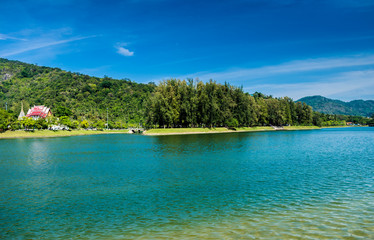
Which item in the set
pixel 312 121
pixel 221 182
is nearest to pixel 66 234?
pixel 221 182

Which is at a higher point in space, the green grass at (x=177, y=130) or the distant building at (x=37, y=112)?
the distant building at (x=37, y=112)

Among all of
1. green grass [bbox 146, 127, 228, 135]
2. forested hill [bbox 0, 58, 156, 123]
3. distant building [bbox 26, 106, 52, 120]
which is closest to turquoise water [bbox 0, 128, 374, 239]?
green grass [bbox 146, 127, 228, 135]

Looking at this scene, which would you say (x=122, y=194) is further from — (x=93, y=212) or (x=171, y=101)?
(x=171, y=101)

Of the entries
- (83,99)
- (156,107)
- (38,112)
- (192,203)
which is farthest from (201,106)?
(83,99)

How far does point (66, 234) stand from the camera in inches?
412

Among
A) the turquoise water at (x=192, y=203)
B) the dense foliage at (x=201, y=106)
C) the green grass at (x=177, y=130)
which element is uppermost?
the dense foliage at (x=201, y=106)

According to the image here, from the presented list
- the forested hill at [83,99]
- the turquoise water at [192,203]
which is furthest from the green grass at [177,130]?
the turquoise water at [192,203]

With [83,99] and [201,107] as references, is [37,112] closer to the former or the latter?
[83,99]

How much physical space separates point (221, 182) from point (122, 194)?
739 cm

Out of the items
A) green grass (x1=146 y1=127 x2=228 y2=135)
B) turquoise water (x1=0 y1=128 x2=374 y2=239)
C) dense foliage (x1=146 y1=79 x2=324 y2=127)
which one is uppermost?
dense foliage (x1=146 y1=79 x2=324 y2=127)

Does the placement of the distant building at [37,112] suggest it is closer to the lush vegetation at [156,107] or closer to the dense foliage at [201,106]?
the lush vegetation at [156,107]

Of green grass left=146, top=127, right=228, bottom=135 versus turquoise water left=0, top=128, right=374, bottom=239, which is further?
green grass left=146, top=127, right=228, bottom=135

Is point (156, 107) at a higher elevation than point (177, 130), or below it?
higher

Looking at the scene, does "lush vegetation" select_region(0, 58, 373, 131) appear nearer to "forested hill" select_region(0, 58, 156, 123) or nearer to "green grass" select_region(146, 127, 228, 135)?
"forested hill" select_region(0, 58, 156, 123)
